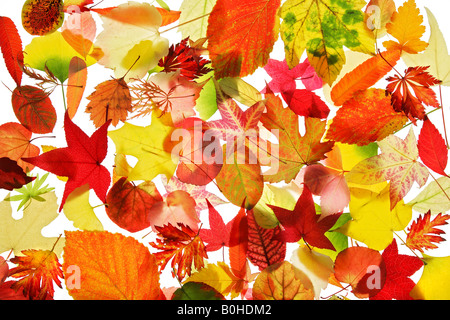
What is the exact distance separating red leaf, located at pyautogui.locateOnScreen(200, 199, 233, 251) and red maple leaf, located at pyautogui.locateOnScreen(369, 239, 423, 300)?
0.45 feet

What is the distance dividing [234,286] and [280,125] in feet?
0.48

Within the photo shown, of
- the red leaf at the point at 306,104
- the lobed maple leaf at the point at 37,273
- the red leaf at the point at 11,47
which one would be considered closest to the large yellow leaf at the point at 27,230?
the lobed maple leaf at the point at 37,273

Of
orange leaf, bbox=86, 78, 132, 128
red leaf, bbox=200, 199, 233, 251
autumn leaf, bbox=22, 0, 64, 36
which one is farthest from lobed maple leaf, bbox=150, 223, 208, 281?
autumn leaf, bbox=22, 0, 64, 36

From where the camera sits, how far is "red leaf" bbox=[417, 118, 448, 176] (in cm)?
38

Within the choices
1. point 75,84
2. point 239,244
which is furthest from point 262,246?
point 75,84

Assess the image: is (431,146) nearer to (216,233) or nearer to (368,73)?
(368,73)

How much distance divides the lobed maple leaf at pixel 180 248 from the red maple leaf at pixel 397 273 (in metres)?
0.16

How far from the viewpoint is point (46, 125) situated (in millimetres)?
386

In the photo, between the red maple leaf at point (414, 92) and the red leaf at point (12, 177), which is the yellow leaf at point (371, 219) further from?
the red leaf at point (12, 177)

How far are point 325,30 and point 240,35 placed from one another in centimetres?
7

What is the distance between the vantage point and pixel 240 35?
0.36 metres

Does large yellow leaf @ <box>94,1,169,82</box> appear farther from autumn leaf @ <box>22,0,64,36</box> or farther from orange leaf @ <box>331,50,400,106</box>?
orange leaf @ <box>331,50,400,106</box>

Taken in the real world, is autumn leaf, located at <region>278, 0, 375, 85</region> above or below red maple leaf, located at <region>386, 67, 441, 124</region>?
above

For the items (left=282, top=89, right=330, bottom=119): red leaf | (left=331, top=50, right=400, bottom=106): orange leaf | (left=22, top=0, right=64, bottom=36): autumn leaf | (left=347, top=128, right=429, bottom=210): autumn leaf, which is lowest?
(left=347, top=128, right=429, bottom=210): autumn leaf
